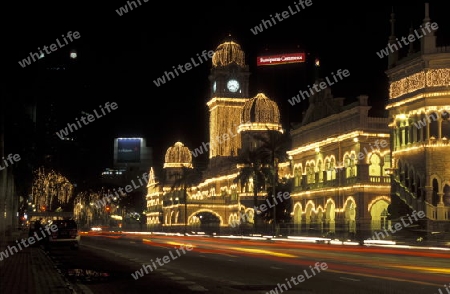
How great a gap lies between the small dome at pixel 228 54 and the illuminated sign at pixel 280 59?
5.56 meters

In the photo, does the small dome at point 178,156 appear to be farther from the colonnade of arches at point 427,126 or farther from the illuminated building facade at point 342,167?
the colonnade of arches at point 427,126

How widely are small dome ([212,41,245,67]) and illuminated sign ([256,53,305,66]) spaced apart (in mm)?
5561

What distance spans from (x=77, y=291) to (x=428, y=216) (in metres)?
37.8

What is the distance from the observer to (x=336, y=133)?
219ft

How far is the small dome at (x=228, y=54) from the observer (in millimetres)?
128875

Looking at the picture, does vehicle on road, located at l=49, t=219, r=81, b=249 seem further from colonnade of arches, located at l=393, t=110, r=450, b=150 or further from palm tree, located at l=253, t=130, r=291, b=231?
palm tree, located at l=253, t=130, r=291, b=231

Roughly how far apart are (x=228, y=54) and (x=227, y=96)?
738 centimetres

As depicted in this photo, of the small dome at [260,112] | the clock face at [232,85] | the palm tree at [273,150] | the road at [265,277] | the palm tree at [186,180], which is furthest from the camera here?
the clock face at [232,85]

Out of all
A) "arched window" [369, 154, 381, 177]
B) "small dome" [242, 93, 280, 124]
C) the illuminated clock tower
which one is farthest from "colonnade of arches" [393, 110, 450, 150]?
the illuminated clock tower

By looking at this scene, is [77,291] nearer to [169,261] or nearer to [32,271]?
[32,271]

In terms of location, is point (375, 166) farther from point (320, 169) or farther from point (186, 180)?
point (186, 180)

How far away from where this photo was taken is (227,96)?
128875 millimetres

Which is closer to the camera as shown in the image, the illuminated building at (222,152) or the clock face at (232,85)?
the illuminated building at (222,152)

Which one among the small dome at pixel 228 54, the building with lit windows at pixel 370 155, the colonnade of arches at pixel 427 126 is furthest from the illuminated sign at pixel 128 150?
the colonnade of arches at pixel 427 126
